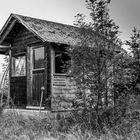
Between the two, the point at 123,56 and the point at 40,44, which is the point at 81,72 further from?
the point at 40,44

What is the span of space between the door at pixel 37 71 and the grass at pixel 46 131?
3572 millimetres

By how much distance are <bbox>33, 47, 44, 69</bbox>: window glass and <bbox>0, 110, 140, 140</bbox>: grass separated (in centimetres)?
410

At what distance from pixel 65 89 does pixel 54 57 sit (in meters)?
1.48

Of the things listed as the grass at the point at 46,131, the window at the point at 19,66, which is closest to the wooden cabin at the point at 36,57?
the window at the point at 19,66

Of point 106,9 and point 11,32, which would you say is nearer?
point 106,9

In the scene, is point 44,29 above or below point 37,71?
above

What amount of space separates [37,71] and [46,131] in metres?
6.18

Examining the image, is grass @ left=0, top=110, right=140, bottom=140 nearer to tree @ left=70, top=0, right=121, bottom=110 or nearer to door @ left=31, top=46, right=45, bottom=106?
tree @ left=70, top=0, right=121, bottom=110

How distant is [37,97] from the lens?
559 inches

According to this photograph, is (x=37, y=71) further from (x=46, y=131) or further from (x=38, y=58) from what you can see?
(x=46, y=131)

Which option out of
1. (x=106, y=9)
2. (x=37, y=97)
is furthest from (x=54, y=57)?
(x=106, y=9)

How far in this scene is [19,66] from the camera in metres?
15.8

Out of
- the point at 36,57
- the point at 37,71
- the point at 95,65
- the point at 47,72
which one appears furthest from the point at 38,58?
the point at 95,65

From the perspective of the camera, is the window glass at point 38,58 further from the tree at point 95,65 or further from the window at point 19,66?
the tree at point 95,65
